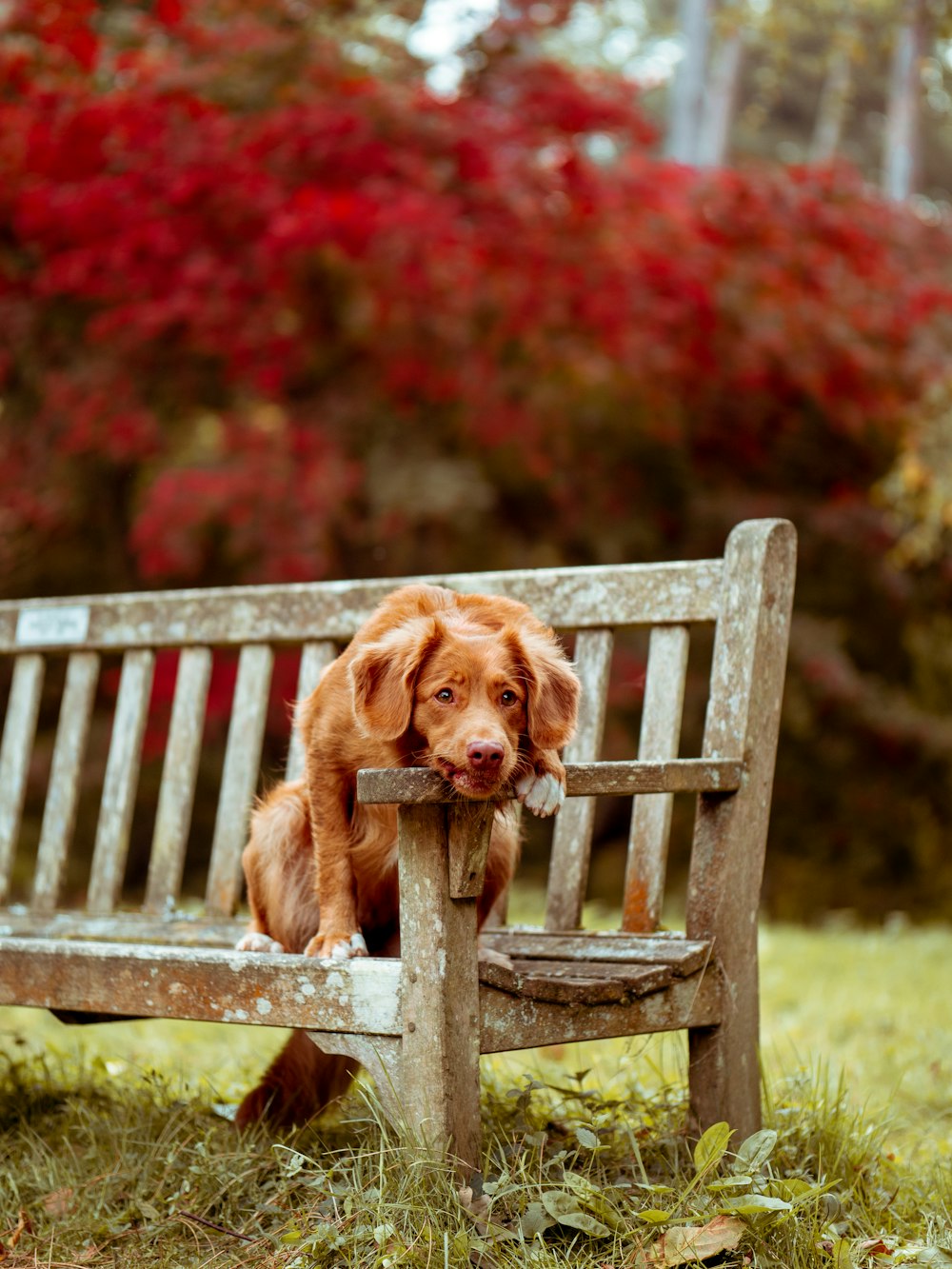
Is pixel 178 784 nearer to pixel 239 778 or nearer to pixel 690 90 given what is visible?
pixel 239 778

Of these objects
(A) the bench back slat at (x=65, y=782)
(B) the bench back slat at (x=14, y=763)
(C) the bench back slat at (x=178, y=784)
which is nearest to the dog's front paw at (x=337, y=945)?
(C) the bench back slat at (x=178, y=784)

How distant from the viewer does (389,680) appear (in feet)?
9.57

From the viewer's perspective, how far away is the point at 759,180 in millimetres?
9758

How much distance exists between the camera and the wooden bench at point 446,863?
8.82 ft

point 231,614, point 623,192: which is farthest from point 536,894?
point 231,614

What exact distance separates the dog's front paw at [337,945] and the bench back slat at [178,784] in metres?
1.15

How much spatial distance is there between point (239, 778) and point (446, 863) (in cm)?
158

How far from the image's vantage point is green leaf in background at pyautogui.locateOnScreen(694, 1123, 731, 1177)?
107 inches

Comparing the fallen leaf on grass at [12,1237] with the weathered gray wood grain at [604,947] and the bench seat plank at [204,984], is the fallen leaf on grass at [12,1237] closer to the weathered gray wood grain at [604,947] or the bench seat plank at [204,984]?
the bench seat plank at [204,984]

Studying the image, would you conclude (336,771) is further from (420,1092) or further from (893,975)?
(893,975)

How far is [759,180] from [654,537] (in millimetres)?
2834

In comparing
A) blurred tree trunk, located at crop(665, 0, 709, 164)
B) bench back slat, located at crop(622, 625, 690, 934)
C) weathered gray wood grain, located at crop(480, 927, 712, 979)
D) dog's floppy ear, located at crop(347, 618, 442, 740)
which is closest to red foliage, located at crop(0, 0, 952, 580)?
blurred tree trunk, located at crop(665, 0, 709, 164)

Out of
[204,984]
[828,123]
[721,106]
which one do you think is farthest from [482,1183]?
[828,123]

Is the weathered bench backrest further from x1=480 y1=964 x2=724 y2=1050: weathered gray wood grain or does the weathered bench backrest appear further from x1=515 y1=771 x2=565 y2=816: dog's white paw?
x1=515 y1=771 x2=565 y2=816: dog's white paw
